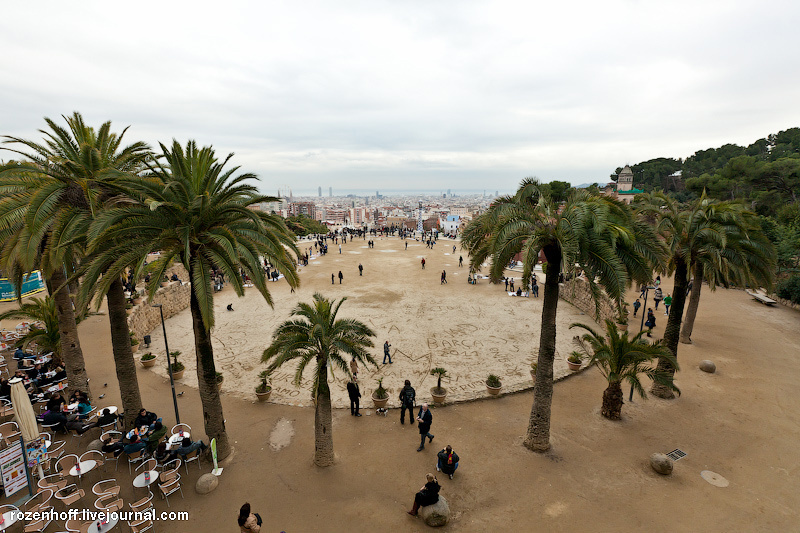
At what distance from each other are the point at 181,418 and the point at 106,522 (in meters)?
4.96

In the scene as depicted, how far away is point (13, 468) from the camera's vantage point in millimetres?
7426

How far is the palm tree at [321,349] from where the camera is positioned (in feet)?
27.6

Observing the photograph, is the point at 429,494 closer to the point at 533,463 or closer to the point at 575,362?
the point at 533,463

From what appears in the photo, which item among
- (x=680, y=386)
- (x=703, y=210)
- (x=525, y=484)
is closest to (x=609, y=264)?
(x=525, y=484)

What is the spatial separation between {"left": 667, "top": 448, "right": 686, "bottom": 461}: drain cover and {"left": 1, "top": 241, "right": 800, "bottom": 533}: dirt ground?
0.16 m

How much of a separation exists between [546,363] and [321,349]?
19.3 feet

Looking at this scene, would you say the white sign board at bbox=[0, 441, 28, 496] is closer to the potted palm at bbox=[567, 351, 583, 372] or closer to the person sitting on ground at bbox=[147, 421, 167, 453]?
the person sitting on ground at bbox=[147, 421, 167, 453]

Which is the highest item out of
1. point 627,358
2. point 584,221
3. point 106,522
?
point 584,221

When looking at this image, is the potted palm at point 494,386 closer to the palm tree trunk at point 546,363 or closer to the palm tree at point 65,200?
the palm tree trunk at point 546,363

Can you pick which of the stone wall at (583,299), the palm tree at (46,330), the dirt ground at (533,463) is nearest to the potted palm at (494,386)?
the dirt ground at (533,463)

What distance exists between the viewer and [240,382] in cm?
1438

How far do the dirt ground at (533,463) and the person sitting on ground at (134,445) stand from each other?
967 millimetres

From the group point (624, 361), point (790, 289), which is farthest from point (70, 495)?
point (790, 289)

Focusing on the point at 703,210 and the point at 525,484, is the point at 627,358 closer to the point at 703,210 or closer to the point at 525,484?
the point at 525,484
